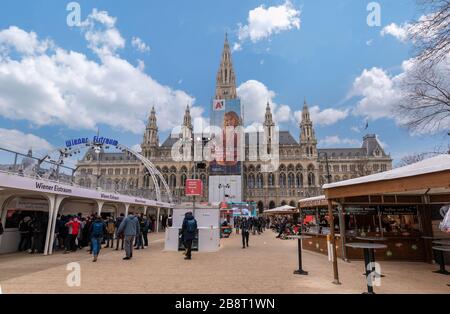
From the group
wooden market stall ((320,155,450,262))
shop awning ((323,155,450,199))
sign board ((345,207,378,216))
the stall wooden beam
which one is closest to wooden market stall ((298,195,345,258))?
wooden market stall ((320,155,450,262))

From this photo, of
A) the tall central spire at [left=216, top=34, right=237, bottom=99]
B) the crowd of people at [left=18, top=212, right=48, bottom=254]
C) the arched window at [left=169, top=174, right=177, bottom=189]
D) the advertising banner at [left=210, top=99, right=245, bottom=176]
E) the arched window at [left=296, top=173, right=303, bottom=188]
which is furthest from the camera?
the tall central spire at [left=216, top=34, right=237, bottom=99]

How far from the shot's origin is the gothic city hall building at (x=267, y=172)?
64938mm

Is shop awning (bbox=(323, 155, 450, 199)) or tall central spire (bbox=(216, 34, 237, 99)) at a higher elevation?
tall central spire (bbox=(216, 34, 237, 99))

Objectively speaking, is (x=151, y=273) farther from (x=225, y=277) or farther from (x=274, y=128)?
(x=274, y=128)

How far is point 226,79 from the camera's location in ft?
260

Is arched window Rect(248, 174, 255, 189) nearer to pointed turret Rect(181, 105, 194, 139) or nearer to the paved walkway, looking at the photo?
pointed turret Rect(181, 105, 194, 139)

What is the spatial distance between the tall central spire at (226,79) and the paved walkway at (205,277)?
235ft

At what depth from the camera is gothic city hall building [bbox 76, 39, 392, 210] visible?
6494 centimetres

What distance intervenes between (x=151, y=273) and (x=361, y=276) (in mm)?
5887

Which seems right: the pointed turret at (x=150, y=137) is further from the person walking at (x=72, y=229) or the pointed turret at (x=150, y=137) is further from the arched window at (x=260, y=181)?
the person walking at (x=72, y=229)

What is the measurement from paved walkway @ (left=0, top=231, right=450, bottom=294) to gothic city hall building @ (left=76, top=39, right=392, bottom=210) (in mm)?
48161

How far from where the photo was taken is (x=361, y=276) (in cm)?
709

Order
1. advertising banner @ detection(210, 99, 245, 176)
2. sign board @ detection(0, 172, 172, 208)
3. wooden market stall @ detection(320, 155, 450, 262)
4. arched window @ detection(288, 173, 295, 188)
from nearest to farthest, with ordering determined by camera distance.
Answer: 1. sign board @ detection(0, 172, 172, 208)
2. wooden market stall @ detection(320, 155, 450, 262)
3. advertising banner @ detection(210, 99, 245, 176)
4. arched window @ detection(288, 173, 295, 188)
